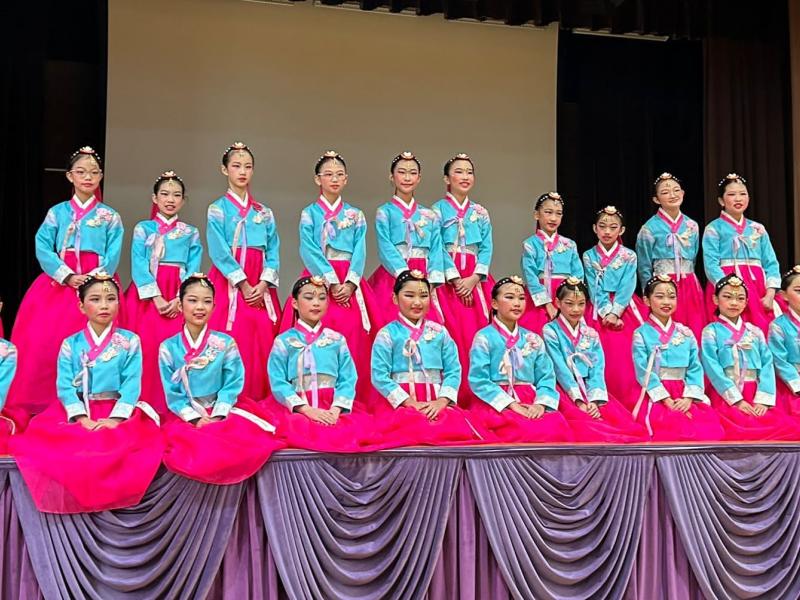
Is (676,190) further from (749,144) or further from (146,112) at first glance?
(146,112)

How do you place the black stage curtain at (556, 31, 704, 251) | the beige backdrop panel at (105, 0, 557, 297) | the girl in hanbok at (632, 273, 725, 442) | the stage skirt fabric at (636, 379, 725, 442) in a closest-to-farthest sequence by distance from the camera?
the stage skirt fabric at (636, 379, 725, 442), the girl in hanbok at (632, 273, 725, 442), the beige backdrop panel at (105, 0, 557, 297), the black stage curtain at (556, 31, 704, 251)

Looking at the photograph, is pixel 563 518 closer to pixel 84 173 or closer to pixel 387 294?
pixel 387 294

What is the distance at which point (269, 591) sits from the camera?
10.3 ft

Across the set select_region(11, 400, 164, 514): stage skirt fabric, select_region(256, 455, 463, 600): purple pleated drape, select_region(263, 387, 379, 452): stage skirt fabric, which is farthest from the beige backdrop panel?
select_region(256, 455, 463, 600): purple pleated drape

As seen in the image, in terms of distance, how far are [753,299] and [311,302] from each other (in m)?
2.44

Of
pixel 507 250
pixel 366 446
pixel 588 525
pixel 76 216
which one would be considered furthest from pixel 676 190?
pixel 76 216

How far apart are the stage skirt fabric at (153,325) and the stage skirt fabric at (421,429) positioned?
38.3 inches

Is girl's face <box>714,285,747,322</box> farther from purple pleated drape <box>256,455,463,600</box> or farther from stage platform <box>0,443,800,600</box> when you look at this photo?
purple pleated drape <box>256,455,463,600</box>

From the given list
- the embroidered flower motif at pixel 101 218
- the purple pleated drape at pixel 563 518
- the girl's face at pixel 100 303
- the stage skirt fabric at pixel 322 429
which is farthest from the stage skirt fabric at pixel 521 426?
the embroidered flower motif at pixel 101 218

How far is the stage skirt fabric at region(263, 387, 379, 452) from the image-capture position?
10.8ft

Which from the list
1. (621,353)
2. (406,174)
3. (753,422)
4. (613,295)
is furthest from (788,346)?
(406,174)

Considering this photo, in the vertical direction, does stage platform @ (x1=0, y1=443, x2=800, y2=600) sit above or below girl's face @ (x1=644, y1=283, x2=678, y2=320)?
below

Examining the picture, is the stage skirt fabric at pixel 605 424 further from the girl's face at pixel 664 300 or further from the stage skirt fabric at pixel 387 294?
the stage skirt fabric at pixel 387 294

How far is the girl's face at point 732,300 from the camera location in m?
4.34
